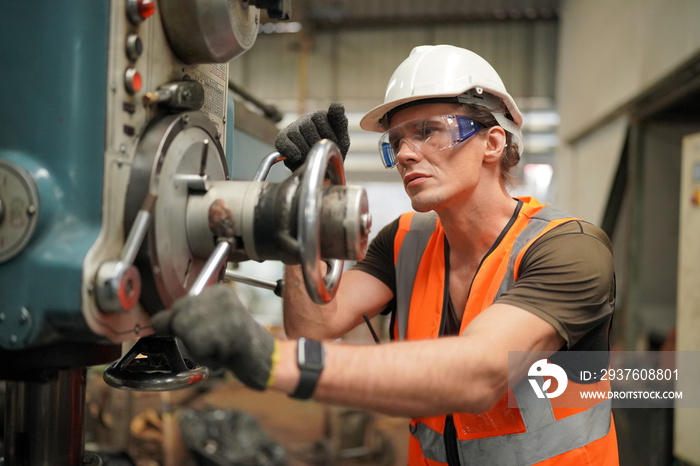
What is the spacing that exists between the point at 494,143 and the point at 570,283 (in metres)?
0.45

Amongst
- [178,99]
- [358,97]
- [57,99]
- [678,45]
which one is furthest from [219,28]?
[358,97]

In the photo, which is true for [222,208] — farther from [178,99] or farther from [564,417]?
[564,417]

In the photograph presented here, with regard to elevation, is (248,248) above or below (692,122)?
below

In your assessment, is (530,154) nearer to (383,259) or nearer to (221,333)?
(383,259)

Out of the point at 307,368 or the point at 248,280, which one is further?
the point at 248,280

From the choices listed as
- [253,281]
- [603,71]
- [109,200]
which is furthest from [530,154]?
[109,200]

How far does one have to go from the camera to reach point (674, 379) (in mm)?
2469

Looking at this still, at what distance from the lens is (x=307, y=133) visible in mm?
1032

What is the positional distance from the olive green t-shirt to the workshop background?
0.60 meters

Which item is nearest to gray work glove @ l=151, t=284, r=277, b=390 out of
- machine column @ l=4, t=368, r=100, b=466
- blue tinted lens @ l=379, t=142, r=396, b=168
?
machine column @ l=4, t=368, r=100, b=466

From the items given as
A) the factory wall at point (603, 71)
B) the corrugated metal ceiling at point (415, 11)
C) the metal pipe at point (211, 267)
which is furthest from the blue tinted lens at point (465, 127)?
the corrugated metal ceiling at point (415, 11)

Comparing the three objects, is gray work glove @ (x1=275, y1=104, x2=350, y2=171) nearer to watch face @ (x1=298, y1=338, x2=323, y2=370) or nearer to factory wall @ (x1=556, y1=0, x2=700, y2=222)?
watch face @ (x1=298, y1=338, x2=323, y2=370)

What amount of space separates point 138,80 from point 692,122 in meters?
3.56

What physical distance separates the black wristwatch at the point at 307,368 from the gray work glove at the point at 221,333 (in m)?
0.04
